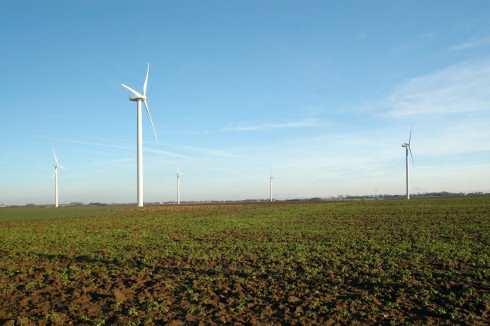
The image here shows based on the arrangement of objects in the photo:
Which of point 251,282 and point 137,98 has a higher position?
point 137,98

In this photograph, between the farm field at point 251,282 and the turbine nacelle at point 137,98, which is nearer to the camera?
the farm field at point 251,282

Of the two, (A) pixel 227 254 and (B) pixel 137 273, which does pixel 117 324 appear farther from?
(A) pixel 227 254

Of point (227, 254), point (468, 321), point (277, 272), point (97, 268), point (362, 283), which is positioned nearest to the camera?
point (468, 321)

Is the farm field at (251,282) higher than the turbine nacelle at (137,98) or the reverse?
the reverse

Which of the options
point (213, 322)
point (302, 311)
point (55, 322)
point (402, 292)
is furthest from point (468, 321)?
point (55, 322)

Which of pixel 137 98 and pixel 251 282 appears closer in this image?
pixel 251 282

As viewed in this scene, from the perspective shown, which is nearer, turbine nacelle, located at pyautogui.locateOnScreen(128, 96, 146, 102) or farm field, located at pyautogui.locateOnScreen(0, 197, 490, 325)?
farm field, located at pyautogui.locateOnScreen(0, 197, 490, 325)

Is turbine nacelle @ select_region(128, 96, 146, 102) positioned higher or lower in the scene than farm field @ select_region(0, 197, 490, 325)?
higher

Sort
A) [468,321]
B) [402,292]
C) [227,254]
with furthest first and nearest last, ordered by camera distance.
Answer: [227,254]
[402,292]
[468,321]

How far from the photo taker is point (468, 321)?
34.0ft

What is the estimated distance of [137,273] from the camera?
656 inches

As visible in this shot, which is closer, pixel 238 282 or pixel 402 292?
pixel 402 292

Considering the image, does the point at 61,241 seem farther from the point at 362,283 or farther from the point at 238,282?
the point at 362,283

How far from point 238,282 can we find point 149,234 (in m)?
19.2
